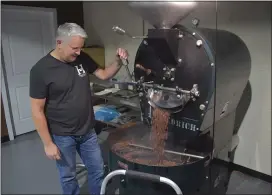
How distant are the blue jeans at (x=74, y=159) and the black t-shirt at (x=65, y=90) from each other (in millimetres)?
→ 126

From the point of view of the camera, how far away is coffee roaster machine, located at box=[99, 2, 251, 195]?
0.89m

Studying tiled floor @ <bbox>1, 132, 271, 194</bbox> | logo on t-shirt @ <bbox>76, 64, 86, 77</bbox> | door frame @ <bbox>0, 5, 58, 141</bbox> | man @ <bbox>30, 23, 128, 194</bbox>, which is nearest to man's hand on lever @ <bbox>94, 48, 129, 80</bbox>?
man @ <bbox>30, 23, 128, 194</bbox>

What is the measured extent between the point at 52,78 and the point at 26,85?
0.18m

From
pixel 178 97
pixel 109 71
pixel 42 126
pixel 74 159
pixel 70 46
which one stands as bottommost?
pixel 74 159

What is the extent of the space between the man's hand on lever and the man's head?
0.52ft

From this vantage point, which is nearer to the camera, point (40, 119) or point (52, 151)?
point (40, 119)

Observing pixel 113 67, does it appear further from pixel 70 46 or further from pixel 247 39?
pixel 247 39

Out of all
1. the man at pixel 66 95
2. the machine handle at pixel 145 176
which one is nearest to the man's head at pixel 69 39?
the man at pixel 66 95

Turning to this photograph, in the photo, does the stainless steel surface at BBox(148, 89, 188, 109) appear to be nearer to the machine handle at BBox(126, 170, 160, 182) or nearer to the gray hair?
the machine handle at BBox(126, 170, 160, 182)

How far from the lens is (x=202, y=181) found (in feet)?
3.53

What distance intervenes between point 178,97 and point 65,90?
1.38 feet

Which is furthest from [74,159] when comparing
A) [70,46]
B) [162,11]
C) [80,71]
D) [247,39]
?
[247,39]

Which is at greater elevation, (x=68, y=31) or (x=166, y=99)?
(x=68, y=31)

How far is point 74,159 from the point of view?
1181 mm
